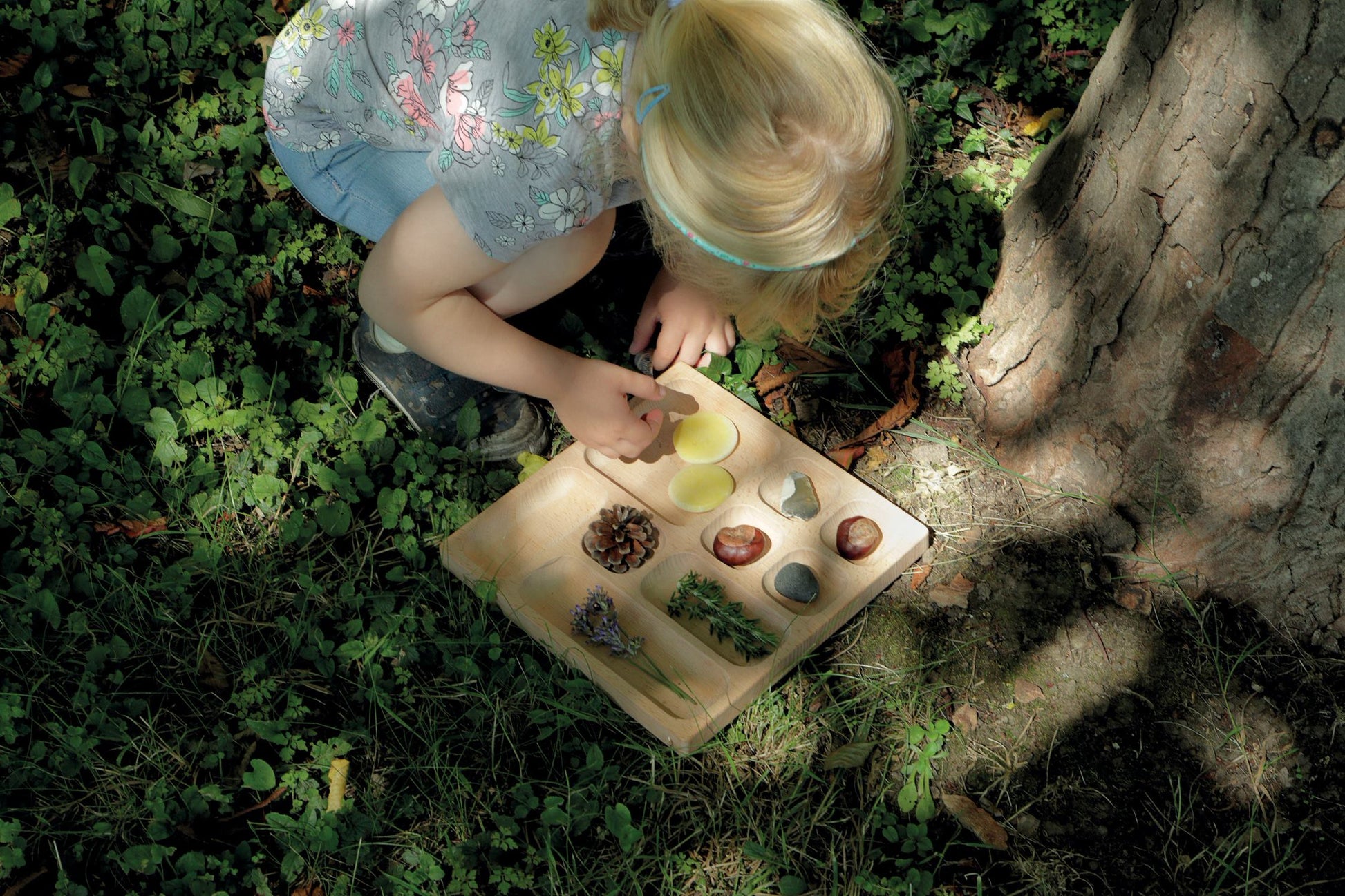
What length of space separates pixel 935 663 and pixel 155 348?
1.84 meters

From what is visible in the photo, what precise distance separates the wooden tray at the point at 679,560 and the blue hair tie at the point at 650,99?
2.95 feet

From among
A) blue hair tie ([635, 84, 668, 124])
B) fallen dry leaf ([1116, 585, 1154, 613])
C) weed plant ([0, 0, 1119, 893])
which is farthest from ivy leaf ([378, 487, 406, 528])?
fallen dry leaf ([1116, 585, 1154, 613])

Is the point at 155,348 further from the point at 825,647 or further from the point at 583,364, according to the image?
the point at 825,647

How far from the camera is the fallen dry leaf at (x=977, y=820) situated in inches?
79.9

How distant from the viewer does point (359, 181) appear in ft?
7.64

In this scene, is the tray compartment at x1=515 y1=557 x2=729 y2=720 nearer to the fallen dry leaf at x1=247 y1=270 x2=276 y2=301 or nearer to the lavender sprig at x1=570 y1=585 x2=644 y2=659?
the lavender sprig at x1=570 y1=585 x2=644 y2=659

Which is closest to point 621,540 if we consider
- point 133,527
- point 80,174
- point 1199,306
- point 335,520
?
point 335,520

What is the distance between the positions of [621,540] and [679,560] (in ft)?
0.44

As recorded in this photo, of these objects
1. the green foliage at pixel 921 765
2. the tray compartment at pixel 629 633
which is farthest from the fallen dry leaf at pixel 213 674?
the green foliage at pixel 921 765

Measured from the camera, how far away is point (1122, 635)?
2.22m

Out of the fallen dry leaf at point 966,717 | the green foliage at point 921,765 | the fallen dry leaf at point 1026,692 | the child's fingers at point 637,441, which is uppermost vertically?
the child's fingers at point 637,441

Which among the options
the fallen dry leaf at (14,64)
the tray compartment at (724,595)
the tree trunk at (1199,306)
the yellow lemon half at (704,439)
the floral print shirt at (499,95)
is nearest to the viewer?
the tree trunk at (1199,306)

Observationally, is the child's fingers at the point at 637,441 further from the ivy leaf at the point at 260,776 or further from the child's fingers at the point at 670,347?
the ivy leaf at the point at 260,776

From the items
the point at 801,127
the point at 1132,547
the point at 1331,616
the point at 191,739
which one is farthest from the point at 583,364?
the point at 1331,616
